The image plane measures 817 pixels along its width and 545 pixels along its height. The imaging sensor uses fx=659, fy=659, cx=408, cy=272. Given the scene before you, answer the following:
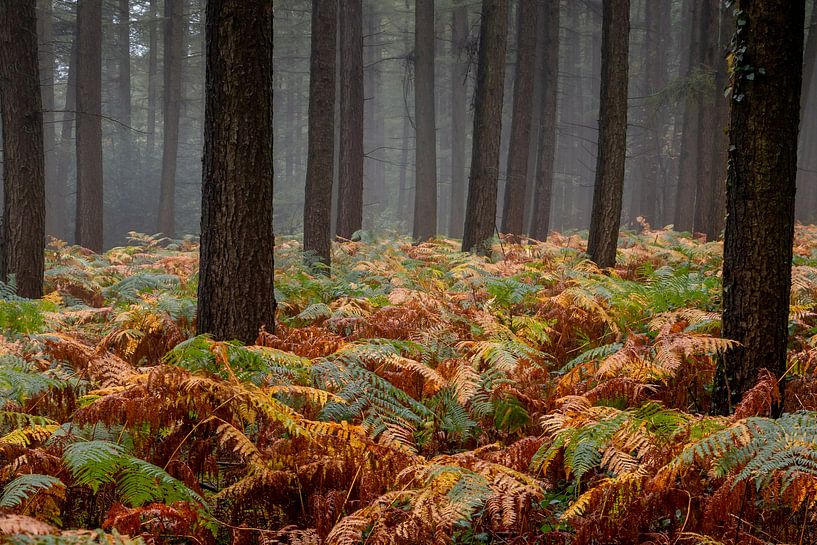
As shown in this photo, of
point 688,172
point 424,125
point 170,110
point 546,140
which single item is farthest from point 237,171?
point 170,110

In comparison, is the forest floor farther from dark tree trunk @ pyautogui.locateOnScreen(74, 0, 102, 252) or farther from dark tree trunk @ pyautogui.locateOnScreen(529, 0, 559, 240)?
dark tree trunk @ pyautogui.locateOnScreen(529, 0, 559, 240)

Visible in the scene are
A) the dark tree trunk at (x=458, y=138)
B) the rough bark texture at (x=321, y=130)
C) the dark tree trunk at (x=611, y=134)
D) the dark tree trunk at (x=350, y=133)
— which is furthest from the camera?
the dark tree trunk at (x=458, y=138)

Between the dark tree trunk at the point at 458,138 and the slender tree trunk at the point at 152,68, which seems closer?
the dark tree trunk at the point at 458,138

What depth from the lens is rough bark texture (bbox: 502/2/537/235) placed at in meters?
16.6

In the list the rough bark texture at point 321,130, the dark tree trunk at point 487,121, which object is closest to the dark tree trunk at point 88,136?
the rough bark texture at point 321,130

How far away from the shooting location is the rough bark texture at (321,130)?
11.4m

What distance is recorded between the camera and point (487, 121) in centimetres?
1252

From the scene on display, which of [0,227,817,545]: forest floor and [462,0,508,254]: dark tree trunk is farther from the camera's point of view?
[462,0,508,254]: dark tree trunk

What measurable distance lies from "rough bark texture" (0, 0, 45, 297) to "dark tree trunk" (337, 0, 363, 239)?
762 cm

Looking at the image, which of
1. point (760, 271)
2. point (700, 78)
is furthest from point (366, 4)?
point (760, 271)

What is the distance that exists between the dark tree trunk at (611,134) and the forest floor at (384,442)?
4655mm

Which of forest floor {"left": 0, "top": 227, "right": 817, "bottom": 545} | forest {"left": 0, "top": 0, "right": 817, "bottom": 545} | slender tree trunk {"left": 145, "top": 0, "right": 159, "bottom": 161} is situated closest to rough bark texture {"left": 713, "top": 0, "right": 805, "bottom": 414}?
forest {"left": 0, "top": 0, "right": 817, "bottom": 545}

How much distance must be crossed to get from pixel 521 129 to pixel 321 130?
737 cm

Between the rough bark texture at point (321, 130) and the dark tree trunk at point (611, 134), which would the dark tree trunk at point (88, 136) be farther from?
the dark tree trunk at point (611, 134)
